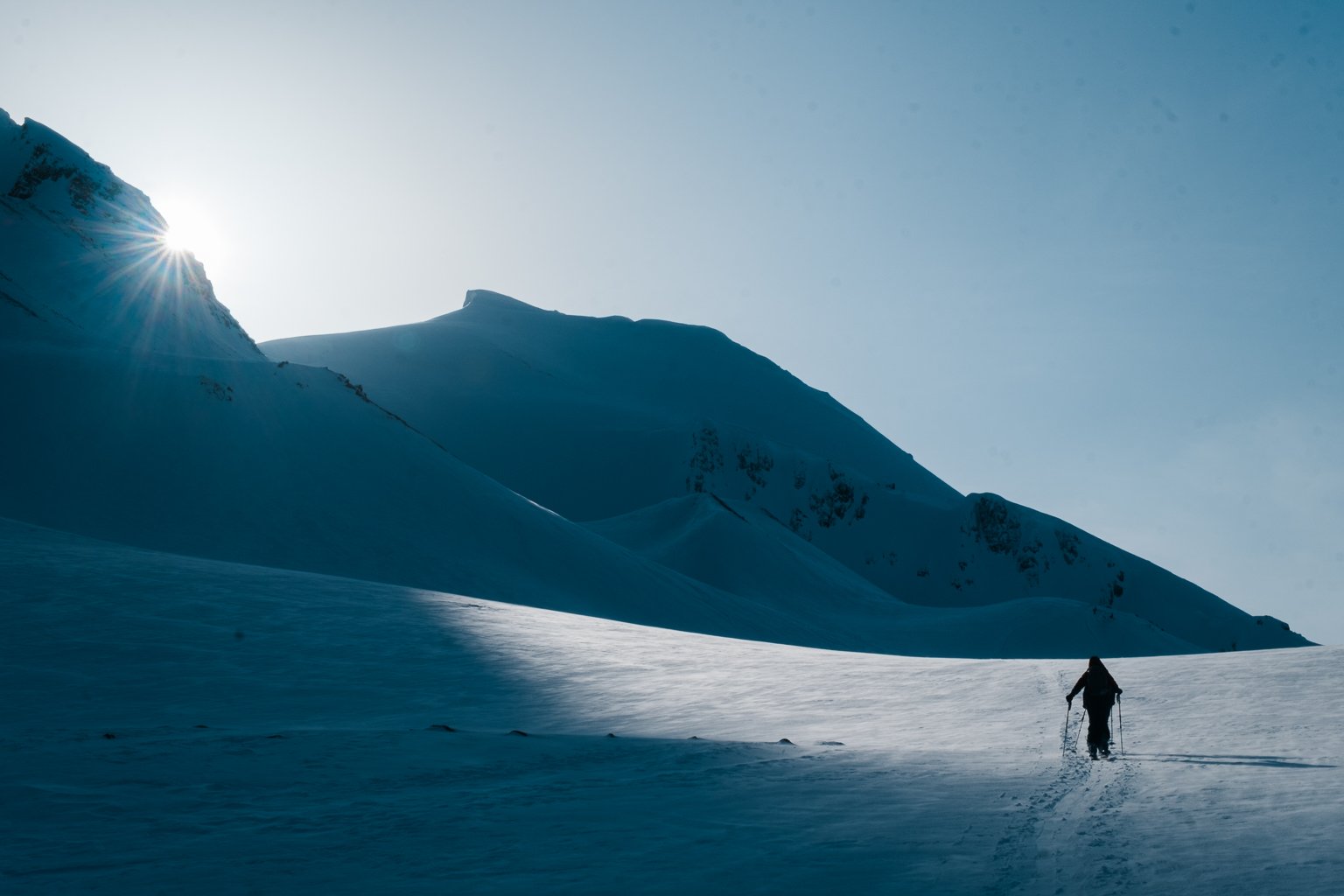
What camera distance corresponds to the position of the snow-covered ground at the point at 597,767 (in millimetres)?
6516

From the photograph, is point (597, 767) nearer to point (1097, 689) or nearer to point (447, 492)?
point (1097, 689)

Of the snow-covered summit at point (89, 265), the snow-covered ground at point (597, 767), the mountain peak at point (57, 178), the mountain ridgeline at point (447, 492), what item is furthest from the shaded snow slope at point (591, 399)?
the snow-covered ground at point (597, 767)

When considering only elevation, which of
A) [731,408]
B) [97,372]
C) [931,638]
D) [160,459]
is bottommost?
[931,638]

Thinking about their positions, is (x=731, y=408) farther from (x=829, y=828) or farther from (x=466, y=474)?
(x=829, y=828)

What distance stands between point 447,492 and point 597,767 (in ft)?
113

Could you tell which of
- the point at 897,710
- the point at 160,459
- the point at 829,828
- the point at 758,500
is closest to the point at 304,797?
the point at 829,828

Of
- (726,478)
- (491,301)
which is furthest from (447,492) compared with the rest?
(491,301)

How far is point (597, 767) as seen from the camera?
970cm

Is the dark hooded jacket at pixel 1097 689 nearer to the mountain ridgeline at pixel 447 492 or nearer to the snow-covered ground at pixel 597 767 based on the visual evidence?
the snow-covered ground at pixel 597 767

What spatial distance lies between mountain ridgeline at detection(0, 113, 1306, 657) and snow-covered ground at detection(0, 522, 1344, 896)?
681 inches

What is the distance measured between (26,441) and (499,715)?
29.2 metres

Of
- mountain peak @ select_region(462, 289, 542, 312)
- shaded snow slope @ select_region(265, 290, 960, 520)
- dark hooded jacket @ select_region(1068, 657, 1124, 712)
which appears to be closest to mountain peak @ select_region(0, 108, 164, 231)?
shaded snow slope @ select_region(265, 290, 960, 520)

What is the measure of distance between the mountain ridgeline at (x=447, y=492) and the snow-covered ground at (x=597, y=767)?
17.3 metres

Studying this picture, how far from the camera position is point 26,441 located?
34.0m
